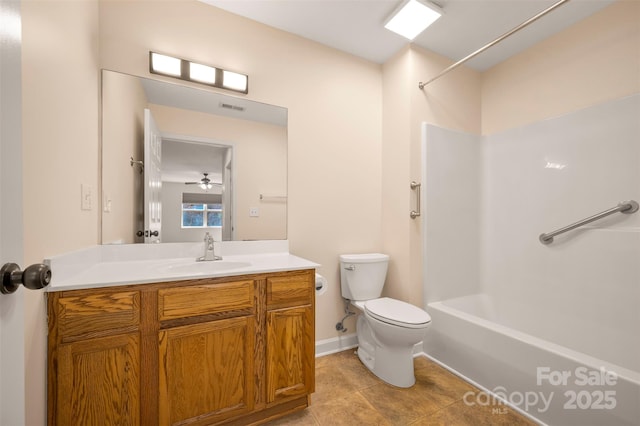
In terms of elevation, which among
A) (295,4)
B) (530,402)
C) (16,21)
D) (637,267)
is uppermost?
(295,4)

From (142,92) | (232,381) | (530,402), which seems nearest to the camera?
(232,381)

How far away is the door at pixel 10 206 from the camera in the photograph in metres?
0.45

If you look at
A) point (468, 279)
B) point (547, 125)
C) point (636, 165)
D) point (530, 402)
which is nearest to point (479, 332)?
point (530, 402)

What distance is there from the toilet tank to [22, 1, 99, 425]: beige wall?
63.7 inches

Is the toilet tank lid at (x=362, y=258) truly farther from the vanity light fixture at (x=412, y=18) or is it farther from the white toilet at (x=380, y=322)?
the vanity light fixture at (x=412, y=18)

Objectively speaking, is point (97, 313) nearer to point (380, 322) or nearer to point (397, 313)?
point (380, 322)

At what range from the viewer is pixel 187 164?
1.73 meters

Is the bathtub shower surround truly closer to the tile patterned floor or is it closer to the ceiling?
the tile patterned floor

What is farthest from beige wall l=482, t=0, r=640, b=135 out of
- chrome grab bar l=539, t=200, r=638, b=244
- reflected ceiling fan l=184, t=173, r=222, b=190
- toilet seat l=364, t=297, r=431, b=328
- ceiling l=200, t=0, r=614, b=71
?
reflected ceiling fan l=184, t=173, r=222, b=190

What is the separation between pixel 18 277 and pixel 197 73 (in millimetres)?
1610

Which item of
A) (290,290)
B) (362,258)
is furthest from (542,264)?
(290,290)

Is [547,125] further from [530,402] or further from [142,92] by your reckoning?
[142,92]

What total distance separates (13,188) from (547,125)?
9.53 feet

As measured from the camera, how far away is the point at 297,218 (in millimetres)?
1995
